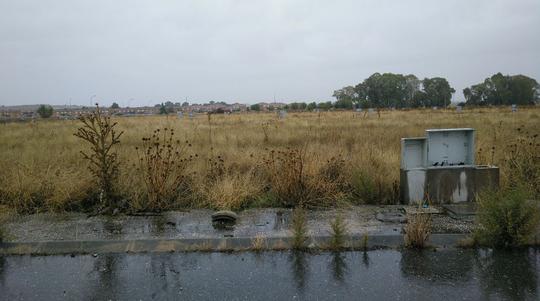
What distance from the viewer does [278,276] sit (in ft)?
12.2

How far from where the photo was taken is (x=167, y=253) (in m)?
4.32

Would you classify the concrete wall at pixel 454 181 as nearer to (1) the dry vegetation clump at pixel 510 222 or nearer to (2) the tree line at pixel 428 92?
(1) the dry vegetation clump at pixel 510 222

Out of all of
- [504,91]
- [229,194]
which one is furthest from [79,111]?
[504,91]

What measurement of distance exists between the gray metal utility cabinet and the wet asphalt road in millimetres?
1879

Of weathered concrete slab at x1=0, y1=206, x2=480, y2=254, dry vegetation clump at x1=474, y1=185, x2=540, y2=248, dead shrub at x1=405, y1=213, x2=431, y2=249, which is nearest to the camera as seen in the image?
dry vegetation clump at x1=474, y1=185, x2=540, y2=248

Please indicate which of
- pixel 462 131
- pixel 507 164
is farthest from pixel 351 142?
pixel 462 131

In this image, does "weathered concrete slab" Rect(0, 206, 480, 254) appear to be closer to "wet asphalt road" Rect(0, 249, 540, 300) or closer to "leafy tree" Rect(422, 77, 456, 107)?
"wet asphalt road" Rect(0, 249, 540, 300)

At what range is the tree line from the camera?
103m

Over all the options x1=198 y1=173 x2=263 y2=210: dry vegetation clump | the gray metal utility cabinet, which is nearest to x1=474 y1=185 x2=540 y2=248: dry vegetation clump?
the gray metal utility cabinet

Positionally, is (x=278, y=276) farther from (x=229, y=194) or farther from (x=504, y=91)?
(x=504, y=91)

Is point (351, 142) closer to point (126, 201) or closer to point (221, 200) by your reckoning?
point (221, 200)

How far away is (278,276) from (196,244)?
1.17 metres

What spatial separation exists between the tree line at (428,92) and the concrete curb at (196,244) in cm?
9581

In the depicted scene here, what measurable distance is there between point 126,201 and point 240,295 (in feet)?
11.5
